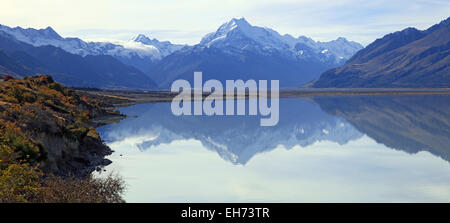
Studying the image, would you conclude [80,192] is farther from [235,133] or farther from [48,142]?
[235,133]

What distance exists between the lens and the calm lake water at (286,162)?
28.0 m

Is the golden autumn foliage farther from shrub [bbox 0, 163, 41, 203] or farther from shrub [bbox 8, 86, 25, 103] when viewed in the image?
shrub [bbox 8, 86, 25, 103]

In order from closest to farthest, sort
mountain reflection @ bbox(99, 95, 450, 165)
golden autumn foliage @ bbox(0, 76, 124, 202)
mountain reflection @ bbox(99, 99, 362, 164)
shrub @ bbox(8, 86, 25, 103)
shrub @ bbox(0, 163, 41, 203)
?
shrub @ bbox(0, 163, 41, 203) < golden autumn foliage @ bbox(0, 76, 124, 202) < shrub @ bbox(8, 86, 25, 103) < mountain reflection @ bbox(99, 95, 450, 165) < mountain reflection @ bbox(99, 99, 362, 164)

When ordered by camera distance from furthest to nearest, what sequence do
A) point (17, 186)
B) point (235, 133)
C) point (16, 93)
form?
point (235, 133), point (16, 93), point (17, 186)

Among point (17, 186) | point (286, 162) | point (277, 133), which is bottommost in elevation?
point (17, 186)

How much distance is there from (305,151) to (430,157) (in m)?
11.7

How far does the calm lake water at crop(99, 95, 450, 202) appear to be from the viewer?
91.8 feet

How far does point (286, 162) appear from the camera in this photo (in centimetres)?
4112

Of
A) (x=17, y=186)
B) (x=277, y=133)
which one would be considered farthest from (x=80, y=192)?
(x=277, y=133)

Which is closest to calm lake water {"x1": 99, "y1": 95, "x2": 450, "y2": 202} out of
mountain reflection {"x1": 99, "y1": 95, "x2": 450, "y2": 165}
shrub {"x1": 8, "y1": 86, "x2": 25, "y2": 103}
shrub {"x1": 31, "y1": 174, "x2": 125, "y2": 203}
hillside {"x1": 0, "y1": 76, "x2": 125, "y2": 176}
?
mountain reflection {"x1": 99, "y1": 95, "x2": 450, "y2": 165}

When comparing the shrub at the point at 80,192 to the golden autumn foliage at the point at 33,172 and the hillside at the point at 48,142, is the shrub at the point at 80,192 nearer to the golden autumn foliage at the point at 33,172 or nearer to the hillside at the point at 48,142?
the golden autumn foliage at the point at 33,172
